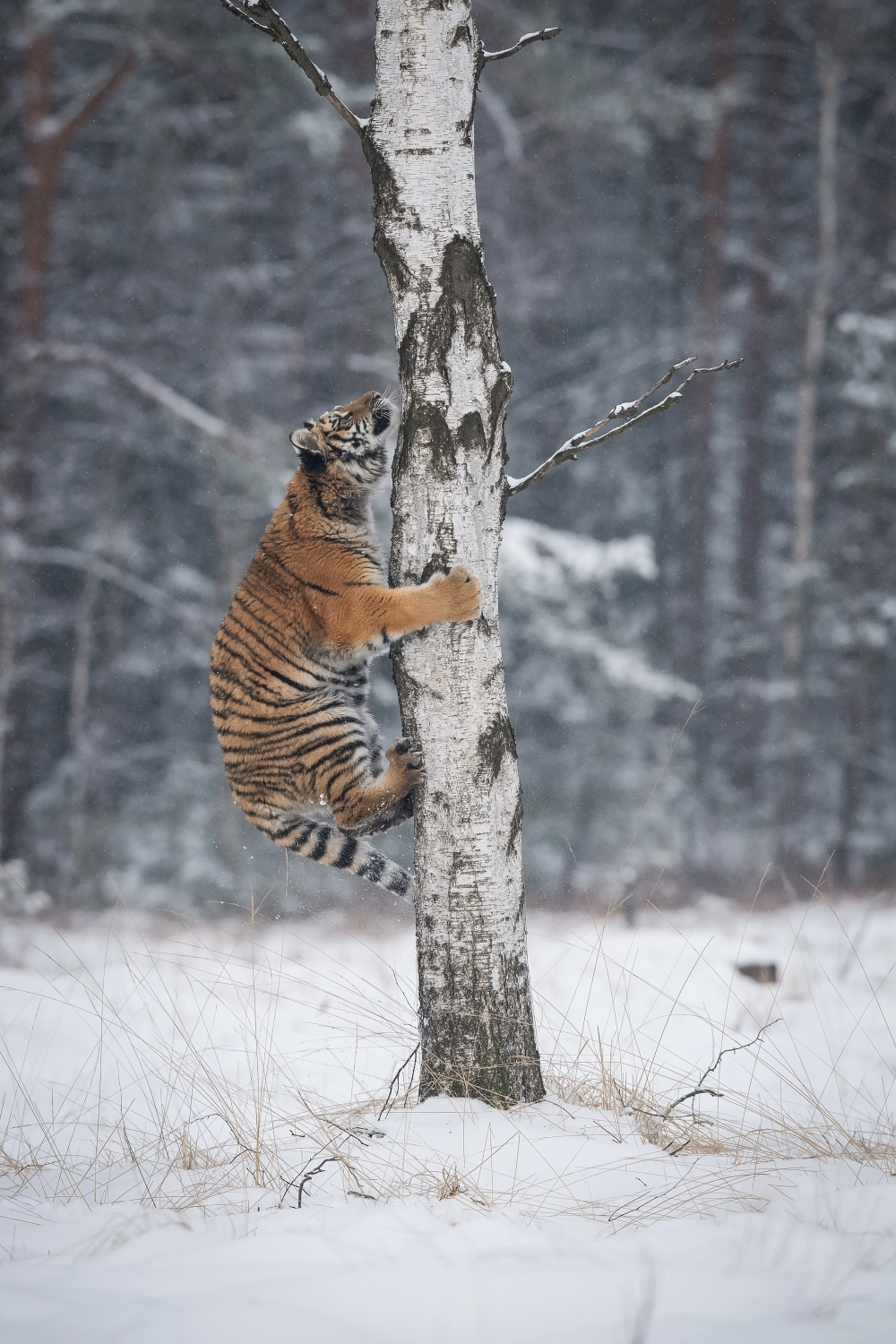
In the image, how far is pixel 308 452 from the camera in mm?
3973

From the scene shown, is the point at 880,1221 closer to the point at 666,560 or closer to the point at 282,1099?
the point at 282,1099

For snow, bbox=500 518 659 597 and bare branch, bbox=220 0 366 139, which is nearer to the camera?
bare branch, bbox=220 0 366 139

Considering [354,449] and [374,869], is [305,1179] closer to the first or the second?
[374,869]

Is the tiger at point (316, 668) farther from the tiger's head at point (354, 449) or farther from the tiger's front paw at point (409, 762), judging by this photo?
the tiger's front paw at point (409, 762)

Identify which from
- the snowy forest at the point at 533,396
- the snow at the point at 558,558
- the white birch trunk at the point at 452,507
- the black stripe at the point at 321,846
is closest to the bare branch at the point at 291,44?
the white birch trunk at the point at 452,507

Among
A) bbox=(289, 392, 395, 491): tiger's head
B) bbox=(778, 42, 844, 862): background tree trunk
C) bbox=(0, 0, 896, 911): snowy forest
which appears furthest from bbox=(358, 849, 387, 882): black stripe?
bbox=(778, 42, 844, 862): background tree trunk

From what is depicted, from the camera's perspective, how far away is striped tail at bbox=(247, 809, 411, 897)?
344cm

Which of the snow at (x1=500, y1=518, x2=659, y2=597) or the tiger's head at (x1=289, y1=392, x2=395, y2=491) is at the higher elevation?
the snow at (x1=500, y1=518, x2=659, y2=597)

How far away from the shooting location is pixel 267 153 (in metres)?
13.7

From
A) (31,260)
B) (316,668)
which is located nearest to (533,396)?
(31,260)

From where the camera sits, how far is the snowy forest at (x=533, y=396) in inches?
431

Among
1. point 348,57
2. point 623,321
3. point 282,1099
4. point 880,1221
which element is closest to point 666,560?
point 623,321

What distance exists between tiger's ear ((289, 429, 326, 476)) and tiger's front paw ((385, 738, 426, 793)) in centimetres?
143

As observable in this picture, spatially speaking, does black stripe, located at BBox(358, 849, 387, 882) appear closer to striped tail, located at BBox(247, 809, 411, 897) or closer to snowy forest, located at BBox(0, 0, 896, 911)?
striped tail, located at BBox(247, 809, 411, 897)
